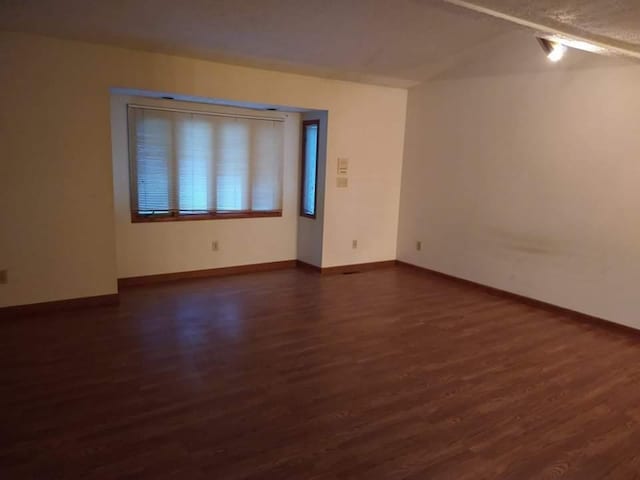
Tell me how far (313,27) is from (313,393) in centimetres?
305

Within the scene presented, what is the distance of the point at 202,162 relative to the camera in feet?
17.7

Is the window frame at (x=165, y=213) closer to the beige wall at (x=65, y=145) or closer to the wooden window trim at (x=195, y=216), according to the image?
the wooden window trim at (x=195, y=216)

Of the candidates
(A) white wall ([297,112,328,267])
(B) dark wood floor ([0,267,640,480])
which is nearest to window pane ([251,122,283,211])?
(A) white wall ([297,112,328,267])

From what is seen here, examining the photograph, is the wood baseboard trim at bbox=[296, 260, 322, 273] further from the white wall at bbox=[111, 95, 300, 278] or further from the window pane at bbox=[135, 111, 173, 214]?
the window pane at bbox=[135, 111, 173, 214]

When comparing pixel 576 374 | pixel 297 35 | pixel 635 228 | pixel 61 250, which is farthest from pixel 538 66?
pixel 61 250

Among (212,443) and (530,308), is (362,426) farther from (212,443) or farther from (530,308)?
(530,308)

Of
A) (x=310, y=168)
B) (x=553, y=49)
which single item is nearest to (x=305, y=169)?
(x=310, y=168)

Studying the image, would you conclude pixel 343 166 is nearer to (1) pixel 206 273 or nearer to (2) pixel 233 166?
(2) pixel 233 166

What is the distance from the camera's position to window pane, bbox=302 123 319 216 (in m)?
5.88

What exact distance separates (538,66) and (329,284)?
3221mm

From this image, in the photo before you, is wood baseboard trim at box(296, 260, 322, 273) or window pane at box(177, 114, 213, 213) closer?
window pane at box(177, 114, 213, 213)

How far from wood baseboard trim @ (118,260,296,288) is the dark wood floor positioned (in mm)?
532

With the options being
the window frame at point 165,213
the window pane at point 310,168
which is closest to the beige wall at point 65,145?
the window frame at point 165,213

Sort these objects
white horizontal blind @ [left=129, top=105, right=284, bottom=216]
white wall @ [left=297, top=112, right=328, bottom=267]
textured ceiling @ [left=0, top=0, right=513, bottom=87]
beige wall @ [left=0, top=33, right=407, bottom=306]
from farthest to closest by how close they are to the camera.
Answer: white wall @ [left=297, top=112, right=328, bottom=267], white horizontal blind @ [left=129, top=105, right=284, bottom=216], beige wall @ [left=0, top=33, right=407, bottom=306], textured ceiling @ [left=0, top=0, right=513, bottom=87]
